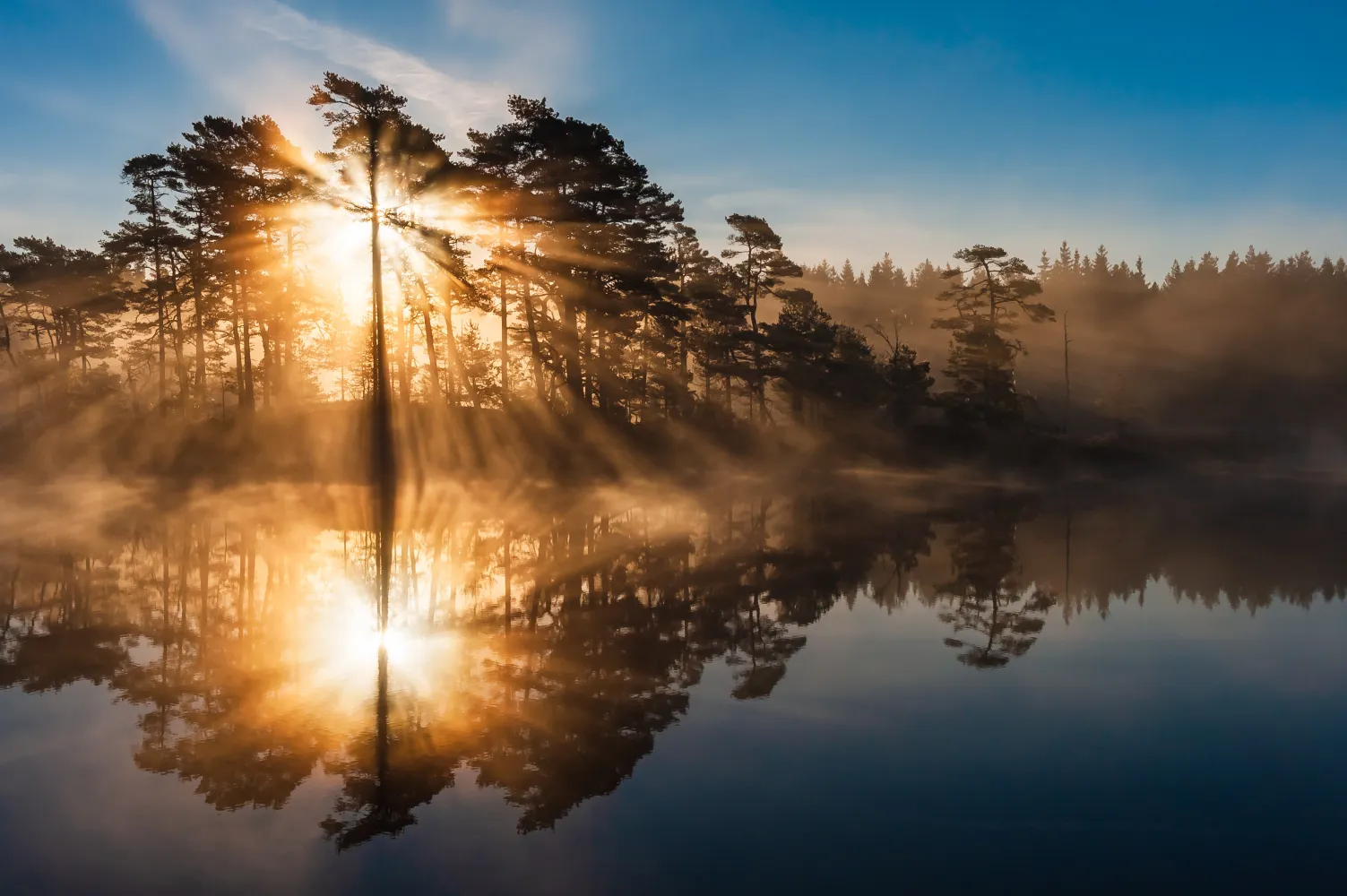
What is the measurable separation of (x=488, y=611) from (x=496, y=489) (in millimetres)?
18688

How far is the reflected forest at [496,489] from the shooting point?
7.88 m

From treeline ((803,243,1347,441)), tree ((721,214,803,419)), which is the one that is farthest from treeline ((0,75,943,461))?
treeline ((803,243,1347,441))

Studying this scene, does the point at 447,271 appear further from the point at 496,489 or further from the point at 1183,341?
the point at 1183,341

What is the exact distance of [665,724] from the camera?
23.4 feet

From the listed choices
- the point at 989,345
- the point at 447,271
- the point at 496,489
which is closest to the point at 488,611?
the point at 496,489

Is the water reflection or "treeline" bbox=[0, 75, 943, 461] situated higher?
"treeline" bbox=[0, 75, 943, 461]

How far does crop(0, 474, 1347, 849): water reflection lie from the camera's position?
6473mm

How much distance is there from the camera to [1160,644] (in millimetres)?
9812

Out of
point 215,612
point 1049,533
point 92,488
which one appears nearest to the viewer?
point 215,612

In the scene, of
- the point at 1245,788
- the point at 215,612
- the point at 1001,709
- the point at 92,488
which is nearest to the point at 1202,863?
the point at 1245,788

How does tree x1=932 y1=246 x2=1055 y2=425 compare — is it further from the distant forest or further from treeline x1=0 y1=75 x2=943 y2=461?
treeline x1=0 y1=75 x2=943 y2=461

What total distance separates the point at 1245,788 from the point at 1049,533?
1575 centimetres

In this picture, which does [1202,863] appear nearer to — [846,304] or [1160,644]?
[1160,644]

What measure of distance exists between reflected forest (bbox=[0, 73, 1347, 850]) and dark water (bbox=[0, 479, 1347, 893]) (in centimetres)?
9
